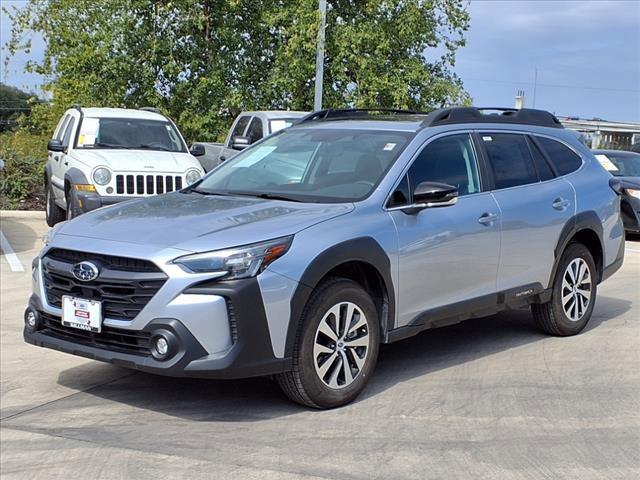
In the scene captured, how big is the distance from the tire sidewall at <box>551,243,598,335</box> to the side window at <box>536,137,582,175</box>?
25.4 inches

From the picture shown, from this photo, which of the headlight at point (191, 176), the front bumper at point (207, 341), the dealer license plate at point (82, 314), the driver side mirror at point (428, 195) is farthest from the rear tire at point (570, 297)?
the headlight at point (191, 176)

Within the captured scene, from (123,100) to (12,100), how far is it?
4207cm

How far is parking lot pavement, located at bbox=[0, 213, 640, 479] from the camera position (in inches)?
169

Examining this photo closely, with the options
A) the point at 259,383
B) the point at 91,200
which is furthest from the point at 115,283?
the point at 91,200

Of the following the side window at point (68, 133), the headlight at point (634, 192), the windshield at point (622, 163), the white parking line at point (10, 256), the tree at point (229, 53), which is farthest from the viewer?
the tree at point (229, 53)

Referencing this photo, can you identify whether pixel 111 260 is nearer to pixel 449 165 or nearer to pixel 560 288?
pixel 449 165

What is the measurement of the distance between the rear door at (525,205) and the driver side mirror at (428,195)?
817 mm

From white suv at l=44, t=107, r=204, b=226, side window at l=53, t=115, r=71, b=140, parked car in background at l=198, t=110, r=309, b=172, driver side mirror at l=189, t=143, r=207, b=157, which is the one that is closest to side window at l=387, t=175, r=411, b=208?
white suv at l=44, t=107, r=204, b=226

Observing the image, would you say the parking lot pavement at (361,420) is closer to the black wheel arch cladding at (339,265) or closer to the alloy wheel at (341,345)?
the alloy wheel at (341,345)

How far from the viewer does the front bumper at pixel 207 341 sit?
4.56 metres

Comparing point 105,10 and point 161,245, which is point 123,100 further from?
point 161,245

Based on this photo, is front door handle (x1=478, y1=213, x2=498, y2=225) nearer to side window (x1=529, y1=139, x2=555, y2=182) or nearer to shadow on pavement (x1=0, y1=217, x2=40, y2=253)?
side window (x1=529, y1=139, x2=555, y2=182)

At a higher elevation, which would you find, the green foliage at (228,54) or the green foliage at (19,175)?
the green foliage at (228,54)

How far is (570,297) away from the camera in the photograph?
7137mm
